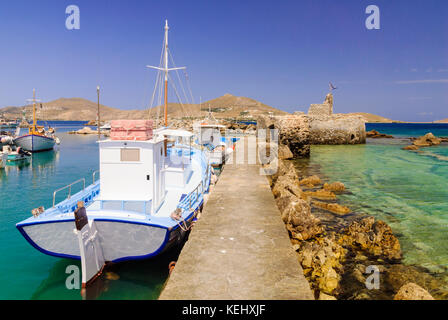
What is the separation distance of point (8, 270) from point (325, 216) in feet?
37.1

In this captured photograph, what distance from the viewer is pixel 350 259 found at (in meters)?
8.45

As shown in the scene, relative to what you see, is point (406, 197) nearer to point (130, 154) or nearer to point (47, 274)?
point (130, 154)

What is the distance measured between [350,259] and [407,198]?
939cm

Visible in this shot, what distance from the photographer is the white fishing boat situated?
794 centimetres

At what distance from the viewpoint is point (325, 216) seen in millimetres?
12086

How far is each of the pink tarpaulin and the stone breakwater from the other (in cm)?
536

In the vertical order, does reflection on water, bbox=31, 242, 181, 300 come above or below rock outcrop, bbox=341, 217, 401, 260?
below

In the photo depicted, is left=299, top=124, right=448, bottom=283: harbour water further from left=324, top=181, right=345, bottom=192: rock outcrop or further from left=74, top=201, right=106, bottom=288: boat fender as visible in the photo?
left=74, top=201, right=106, bottom=288: boat fender

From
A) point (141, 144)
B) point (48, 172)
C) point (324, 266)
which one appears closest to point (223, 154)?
point (48, 172)

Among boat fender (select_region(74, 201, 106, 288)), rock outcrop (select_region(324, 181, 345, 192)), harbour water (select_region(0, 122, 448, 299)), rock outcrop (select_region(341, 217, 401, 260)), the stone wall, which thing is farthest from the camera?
the stone wall

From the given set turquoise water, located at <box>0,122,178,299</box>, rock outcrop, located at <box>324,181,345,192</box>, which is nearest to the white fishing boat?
turquoise water, located at <box>0,122,178,299</box>

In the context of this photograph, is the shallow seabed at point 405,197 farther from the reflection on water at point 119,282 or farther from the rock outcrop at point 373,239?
the reflection on water at point 119,282

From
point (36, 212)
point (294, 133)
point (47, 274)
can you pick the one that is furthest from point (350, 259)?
point (294, 133)
